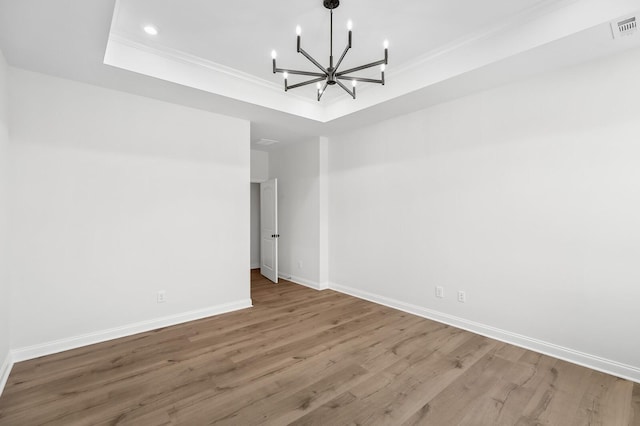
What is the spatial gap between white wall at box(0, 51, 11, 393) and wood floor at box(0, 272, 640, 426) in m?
0.27

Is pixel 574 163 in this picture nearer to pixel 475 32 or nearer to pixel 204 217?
pixel 475 32

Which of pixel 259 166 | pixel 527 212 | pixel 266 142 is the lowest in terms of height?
pixel 527 212

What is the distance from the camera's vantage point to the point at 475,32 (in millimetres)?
2725

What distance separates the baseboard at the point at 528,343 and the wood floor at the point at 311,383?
105mm

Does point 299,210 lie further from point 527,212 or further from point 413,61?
point 527,212

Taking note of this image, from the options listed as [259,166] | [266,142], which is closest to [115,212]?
[266,142]

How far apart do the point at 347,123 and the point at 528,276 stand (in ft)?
9.83

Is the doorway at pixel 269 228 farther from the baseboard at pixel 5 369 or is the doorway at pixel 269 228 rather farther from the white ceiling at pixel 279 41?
the baseboard at pixel 5 369

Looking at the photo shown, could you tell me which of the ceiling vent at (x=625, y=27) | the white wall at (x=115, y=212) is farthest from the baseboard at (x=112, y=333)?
the ceiling vent at (x=625, y=27)

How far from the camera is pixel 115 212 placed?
3.29 m

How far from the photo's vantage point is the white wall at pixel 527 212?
255cm

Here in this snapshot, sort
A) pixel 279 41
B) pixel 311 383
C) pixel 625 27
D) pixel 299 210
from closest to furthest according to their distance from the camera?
pixel 625 27
pixel 311 383
pixel 279 41
pixel 299 210

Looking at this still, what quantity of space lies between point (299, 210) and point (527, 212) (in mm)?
3655

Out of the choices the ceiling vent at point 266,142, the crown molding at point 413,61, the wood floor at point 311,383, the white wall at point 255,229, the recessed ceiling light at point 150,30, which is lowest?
the wood floor at point 311,383
